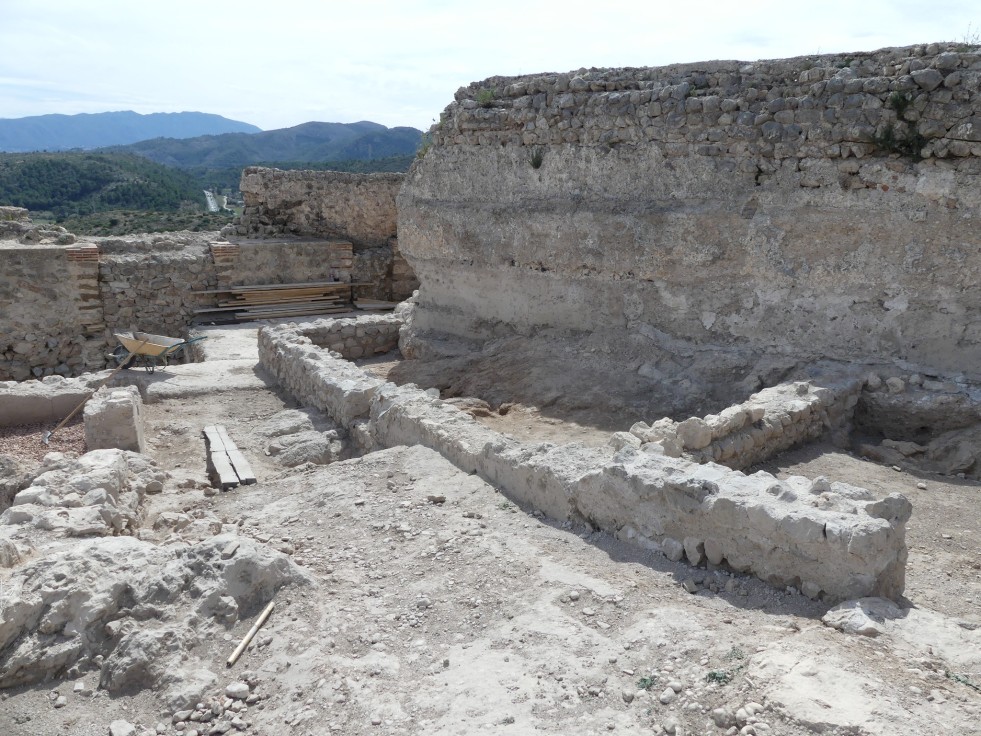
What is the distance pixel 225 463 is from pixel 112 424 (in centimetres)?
130

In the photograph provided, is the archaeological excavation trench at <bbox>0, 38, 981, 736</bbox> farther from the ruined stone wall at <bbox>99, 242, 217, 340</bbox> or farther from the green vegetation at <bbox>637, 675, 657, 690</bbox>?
the ruined stone wall at <bbox>99, 242, 217, 340</bbox>

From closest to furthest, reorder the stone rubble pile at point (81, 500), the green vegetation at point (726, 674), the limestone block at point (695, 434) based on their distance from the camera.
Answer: the green vegetation at point (726, 674) < the stone rubble pile at point (81, 500) < the limestone block at point (695, 434)

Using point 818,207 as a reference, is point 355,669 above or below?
below

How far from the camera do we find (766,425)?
20.2 feet

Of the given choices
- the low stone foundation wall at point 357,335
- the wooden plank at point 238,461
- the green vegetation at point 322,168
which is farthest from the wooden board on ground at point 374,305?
the green vegetation at point 322,168

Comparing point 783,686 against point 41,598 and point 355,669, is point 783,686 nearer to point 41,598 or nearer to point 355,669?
point 355,669

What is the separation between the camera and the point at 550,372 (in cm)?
899

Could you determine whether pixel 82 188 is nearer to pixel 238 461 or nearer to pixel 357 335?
pixel 357 335

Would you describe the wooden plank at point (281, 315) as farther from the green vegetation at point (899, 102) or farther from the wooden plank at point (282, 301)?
the green vegetation at point (899, 102)

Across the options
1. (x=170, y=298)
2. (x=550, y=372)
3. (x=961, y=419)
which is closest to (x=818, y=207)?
(x=961, y=419)

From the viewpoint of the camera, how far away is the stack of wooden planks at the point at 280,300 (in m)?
16.5

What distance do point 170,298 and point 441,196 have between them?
7877 millimetres

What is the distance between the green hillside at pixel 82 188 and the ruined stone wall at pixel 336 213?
2306 centimetres

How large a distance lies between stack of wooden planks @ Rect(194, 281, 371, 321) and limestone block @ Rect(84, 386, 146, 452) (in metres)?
8.95
